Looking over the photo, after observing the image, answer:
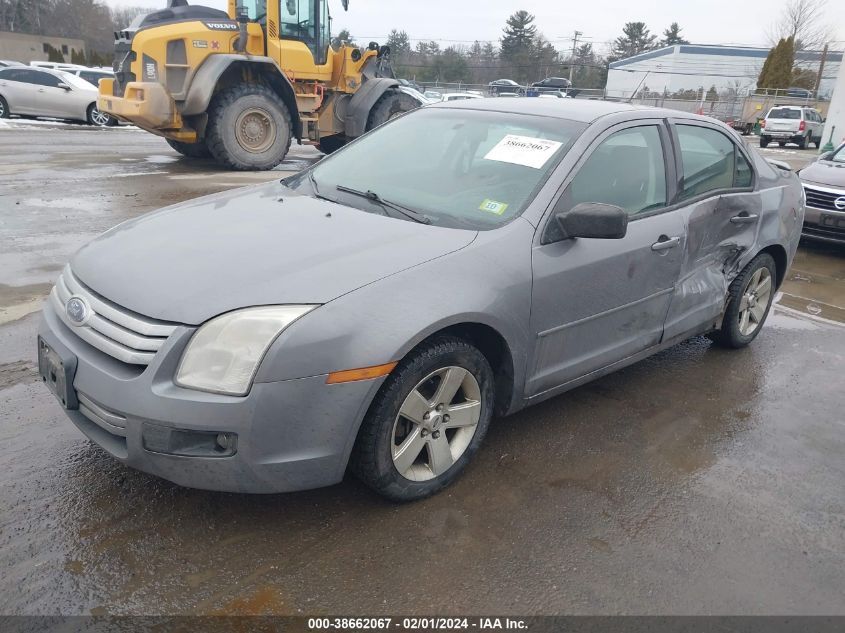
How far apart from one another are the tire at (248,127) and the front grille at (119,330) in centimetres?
888

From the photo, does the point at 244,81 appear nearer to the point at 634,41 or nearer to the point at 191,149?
the point at 191,149

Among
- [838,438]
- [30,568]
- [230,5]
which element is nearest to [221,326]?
[30,568]

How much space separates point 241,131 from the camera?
11117 mm

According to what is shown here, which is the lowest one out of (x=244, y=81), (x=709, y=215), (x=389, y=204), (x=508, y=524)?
(x=508, y=524)

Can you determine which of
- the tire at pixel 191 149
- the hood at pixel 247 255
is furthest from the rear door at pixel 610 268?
the tire at pixel 191 149

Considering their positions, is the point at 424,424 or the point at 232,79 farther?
the point at 232,79

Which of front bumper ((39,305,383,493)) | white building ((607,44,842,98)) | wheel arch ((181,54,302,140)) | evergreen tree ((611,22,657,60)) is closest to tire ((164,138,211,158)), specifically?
wheel arch ((181,54,302,140))

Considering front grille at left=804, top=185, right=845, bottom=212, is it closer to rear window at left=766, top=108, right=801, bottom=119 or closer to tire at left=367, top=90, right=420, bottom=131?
tire at left=367, top=90, right=420, bottom=131

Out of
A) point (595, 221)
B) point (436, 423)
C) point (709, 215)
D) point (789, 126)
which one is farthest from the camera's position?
point (789, 126)

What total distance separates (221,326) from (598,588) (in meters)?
1.61

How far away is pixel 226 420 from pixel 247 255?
70 centimetres

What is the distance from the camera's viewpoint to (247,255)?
2.64 metres

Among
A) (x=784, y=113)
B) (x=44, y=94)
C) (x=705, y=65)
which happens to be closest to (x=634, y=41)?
(x=705, y=65)

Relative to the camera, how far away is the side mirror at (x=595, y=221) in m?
2.91
